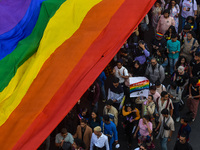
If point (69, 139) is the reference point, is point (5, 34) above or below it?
above

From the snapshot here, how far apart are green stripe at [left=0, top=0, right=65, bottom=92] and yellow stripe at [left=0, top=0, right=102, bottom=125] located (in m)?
0.11

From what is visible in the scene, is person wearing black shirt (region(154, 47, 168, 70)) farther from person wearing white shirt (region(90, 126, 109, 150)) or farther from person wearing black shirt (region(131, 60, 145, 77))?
person wearing white shirt (region(90, 126, 109, 150))

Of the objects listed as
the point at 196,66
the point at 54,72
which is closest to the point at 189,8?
the point at 196,66

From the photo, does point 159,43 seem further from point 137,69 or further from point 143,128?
point 143,128

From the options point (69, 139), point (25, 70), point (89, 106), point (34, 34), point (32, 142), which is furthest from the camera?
point (89, 106)

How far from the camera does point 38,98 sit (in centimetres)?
749

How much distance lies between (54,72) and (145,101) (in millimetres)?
3266

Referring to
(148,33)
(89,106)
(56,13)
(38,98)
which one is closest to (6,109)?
(38,98)

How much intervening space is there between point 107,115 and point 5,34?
9.83 ft

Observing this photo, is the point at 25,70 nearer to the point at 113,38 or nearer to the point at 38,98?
the point at 38,98

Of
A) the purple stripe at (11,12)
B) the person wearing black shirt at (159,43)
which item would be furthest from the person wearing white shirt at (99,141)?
the person wearing black shirt at (159,43)

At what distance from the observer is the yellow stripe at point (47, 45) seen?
7.56 meters

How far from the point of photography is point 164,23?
13.4 meters

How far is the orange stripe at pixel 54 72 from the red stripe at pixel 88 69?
11cm
